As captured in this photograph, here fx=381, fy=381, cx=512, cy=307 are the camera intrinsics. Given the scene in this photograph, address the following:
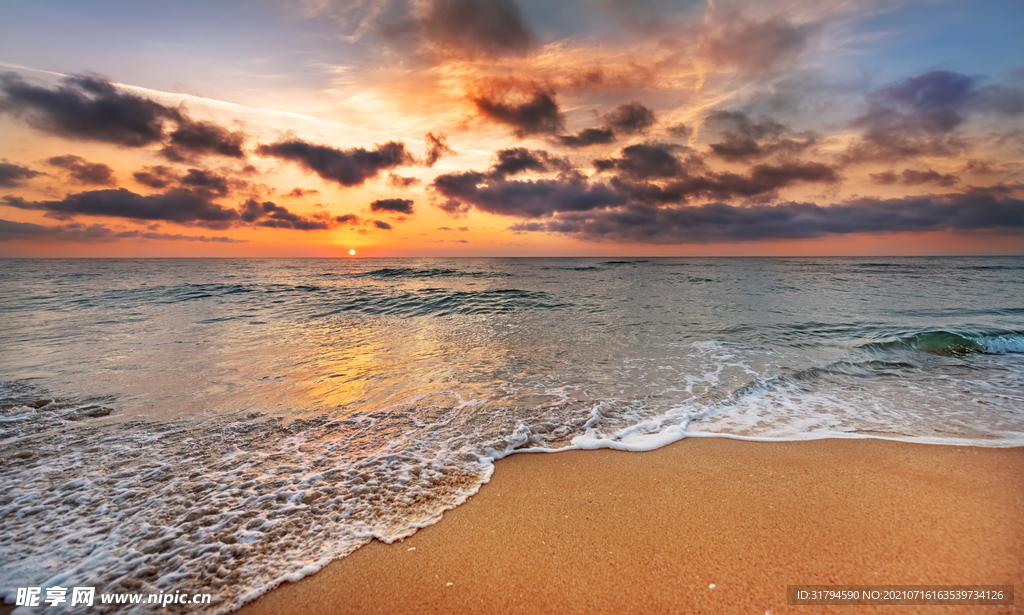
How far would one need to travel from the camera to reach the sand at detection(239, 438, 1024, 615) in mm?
2271

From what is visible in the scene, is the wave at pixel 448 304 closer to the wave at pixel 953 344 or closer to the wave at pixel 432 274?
the wave at pixel 953 344

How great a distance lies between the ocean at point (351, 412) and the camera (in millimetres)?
2762

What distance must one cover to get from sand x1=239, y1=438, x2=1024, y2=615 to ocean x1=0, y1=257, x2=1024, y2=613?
13.5 inches

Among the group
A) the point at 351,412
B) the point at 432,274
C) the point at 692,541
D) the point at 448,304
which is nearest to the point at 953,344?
the point at 692,541

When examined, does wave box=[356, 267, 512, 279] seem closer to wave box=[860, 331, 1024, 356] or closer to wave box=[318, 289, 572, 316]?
wave box=[318, 289, 572, 316]

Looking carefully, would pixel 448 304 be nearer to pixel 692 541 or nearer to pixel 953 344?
pixel 692 541

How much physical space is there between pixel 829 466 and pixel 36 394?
1027cm

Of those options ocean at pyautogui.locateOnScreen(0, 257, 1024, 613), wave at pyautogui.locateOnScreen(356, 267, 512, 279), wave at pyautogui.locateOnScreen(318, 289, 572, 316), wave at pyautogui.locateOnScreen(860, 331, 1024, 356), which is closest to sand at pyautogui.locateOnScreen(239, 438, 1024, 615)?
ocean at pyautogui.locateOnScreen(0, 257, 1024, 613)

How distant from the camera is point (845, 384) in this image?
6297mm

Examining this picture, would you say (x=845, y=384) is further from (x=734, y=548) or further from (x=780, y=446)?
Result: (x=734, y=548)

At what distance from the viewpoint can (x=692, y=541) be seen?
8.76ft

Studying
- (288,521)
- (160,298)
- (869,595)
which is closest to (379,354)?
(288,521)

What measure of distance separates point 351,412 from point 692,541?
420cm

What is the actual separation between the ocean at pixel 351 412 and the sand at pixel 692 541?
342mm
